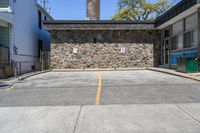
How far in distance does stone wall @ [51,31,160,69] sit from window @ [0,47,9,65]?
622 cm

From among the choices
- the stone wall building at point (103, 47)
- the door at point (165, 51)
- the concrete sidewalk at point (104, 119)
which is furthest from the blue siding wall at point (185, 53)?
the concrete sidewalk at point (104, 119)

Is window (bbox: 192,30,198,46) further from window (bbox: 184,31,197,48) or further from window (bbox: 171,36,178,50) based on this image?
window (bbox: 171,36,178,50)

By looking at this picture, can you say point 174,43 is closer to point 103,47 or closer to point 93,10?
point 103,47

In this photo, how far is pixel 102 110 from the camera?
6.20 meters

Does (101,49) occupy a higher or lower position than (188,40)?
lower

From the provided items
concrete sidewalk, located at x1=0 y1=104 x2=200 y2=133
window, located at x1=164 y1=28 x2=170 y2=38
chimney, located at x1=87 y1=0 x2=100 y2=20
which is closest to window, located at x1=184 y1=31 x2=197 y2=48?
window, located at x1=164 y1=28 x2=170 y2=38

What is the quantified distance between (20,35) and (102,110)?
14.2 meters

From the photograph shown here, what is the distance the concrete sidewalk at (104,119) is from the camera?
481cm

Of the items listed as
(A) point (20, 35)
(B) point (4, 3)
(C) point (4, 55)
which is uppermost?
(B) point (4, 3)

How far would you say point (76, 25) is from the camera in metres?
21.3

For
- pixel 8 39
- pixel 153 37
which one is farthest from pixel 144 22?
pixel 8 39

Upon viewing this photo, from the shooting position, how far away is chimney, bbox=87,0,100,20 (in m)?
26.9

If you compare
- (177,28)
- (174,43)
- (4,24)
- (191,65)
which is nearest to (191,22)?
(177,28)

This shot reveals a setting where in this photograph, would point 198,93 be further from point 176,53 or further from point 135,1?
point 135,1
